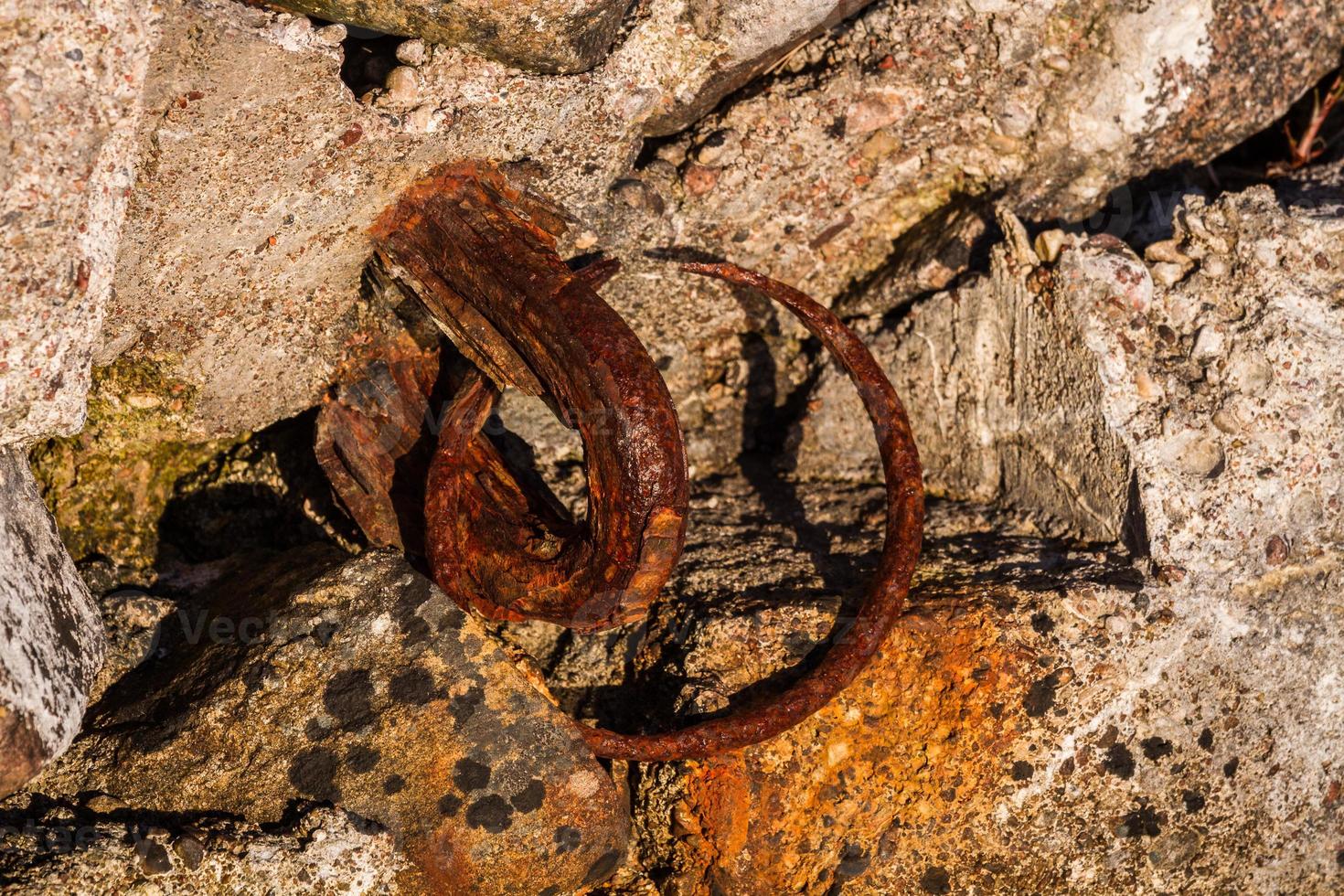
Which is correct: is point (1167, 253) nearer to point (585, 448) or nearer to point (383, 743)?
point (585, 448)

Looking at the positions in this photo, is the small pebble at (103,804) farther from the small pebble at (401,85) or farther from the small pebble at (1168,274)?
the small pebble at (1168,274)

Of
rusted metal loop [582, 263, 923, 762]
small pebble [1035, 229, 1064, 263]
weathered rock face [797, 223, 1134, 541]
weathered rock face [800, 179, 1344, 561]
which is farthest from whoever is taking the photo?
small pebble [1035, 229, 1064, 263]

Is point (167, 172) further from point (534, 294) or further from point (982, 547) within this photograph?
point (982, 547)

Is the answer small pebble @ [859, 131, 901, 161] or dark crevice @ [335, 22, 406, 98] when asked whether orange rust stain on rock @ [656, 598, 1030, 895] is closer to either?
small pebble @ [859, 131, 901, 161]

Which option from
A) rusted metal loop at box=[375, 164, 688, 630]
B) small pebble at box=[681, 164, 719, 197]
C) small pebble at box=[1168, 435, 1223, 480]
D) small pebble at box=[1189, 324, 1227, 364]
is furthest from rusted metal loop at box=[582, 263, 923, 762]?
small pebble at box=[1189, 324, 1227, 364]

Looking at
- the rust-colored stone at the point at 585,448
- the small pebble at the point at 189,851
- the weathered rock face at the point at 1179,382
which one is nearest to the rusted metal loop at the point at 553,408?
the rust-colored stone at the point at 585,448

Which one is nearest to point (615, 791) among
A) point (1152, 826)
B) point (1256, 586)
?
point (1152, 826)
